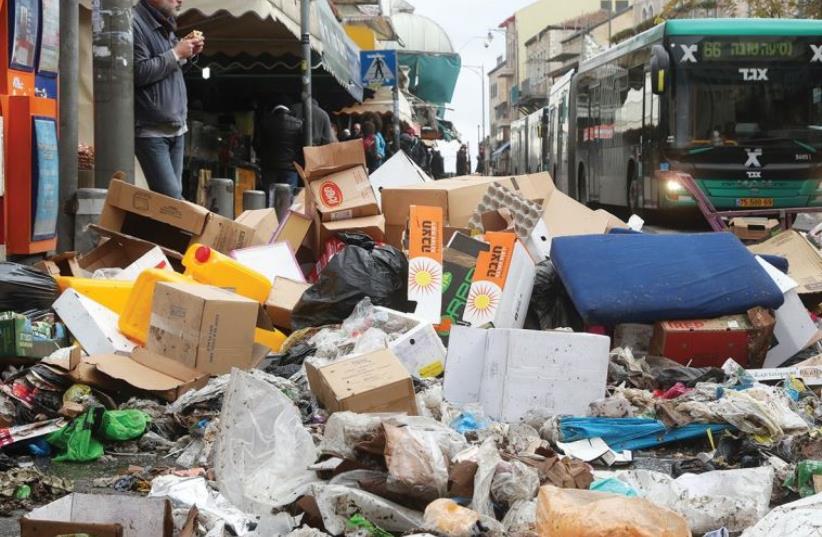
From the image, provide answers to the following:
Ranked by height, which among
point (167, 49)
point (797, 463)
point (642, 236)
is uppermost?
point (167, 49)

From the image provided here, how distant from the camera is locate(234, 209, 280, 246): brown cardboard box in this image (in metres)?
8.27

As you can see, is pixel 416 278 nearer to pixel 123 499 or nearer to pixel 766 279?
pixel 766 279

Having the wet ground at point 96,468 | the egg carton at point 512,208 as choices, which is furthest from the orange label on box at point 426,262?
the wet ground at point 96,468

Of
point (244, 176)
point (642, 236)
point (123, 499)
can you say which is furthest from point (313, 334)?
point (244, 176)

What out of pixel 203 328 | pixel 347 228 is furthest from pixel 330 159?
pixel 203 328

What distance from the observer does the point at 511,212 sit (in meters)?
8.37

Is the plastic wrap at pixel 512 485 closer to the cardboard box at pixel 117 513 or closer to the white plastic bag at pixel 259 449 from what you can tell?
the white plastic bag at pixel 259 449

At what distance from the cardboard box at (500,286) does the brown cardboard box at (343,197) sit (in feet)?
5.09

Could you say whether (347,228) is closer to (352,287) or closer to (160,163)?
(352,287)

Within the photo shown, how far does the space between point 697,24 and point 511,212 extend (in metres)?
7.99

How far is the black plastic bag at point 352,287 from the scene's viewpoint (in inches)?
267

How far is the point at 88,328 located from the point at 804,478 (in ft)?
11.9

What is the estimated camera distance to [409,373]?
553cm

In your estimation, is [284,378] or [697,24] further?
[697,24]
